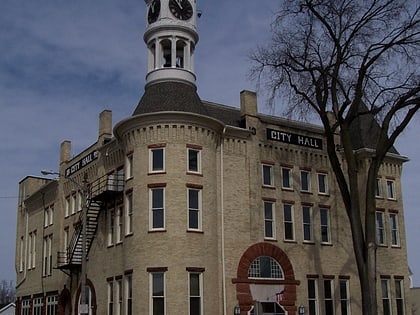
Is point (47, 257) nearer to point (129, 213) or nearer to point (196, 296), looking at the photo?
point (129, 213)

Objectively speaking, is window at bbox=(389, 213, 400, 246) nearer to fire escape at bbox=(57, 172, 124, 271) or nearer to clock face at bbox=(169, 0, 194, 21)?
fire escape at bbox=(57, 172, 124, 271)

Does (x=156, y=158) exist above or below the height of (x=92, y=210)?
above

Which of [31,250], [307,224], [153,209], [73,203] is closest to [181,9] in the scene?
[153,209]

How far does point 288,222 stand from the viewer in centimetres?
3888

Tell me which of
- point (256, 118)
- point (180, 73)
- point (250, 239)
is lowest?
point (250, 239)

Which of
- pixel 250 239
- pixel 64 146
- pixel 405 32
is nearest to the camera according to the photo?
pixel 405 32

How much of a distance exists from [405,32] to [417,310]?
4965 centimetres

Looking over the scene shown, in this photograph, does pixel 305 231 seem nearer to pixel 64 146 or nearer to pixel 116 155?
pixel 116 155

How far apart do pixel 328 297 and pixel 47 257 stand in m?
21.9

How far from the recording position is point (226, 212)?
118 feet

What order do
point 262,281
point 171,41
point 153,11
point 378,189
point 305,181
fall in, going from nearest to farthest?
point 262,281
point 171,41
point 153,11
point 305,181
point 378,189

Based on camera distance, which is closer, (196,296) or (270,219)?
(196,296)

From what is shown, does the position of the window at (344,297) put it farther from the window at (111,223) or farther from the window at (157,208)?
the window at (111,223)

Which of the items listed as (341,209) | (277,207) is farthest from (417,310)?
(277,207)
